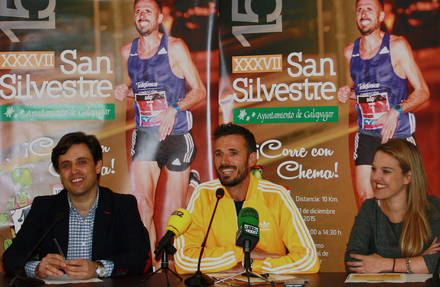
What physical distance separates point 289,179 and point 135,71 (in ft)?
5.13

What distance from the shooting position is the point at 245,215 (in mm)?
2600

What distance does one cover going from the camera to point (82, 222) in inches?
133

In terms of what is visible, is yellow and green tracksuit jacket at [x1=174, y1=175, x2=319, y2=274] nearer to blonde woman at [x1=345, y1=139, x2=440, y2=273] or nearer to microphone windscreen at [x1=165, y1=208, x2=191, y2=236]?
blonde woman at [x1=345, y1=139, x2=440, y2=273]

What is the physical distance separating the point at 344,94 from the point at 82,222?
241cm

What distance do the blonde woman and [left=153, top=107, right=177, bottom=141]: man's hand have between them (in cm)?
195

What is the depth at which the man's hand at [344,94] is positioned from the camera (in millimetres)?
4738

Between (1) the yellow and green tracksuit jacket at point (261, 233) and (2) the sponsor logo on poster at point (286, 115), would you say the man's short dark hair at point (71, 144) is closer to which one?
(1) the yellow and green tracksuit jacket at point (261, 233)

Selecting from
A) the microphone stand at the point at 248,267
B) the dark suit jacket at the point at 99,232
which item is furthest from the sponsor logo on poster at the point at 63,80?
the microphone stand at the point at 248,267

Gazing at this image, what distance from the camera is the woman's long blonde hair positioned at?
10.7 feet

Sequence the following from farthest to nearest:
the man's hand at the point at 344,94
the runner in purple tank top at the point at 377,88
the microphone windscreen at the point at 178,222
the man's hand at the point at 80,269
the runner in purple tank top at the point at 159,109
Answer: the runner in purple tank top at the point at 159,109
the man's hand at the point at 344,94
the runner in purple tank top at the point at 377,88
the man's hand at the point at 80,269
the microphone windscreen at the point at 178,222

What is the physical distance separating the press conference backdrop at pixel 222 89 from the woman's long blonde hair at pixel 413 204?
51.4 inches

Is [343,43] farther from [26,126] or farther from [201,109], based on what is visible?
[26,126]

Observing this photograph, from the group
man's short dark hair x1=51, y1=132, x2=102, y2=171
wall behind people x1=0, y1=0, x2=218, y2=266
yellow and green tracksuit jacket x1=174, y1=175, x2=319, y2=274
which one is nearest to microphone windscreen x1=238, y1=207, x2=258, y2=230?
yellow and green tracksuit jacket x1=174, y1=175, x2=319, y2=274

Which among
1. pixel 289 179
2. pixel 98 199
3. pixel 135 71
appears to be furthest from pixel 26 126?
pixel 289 179
